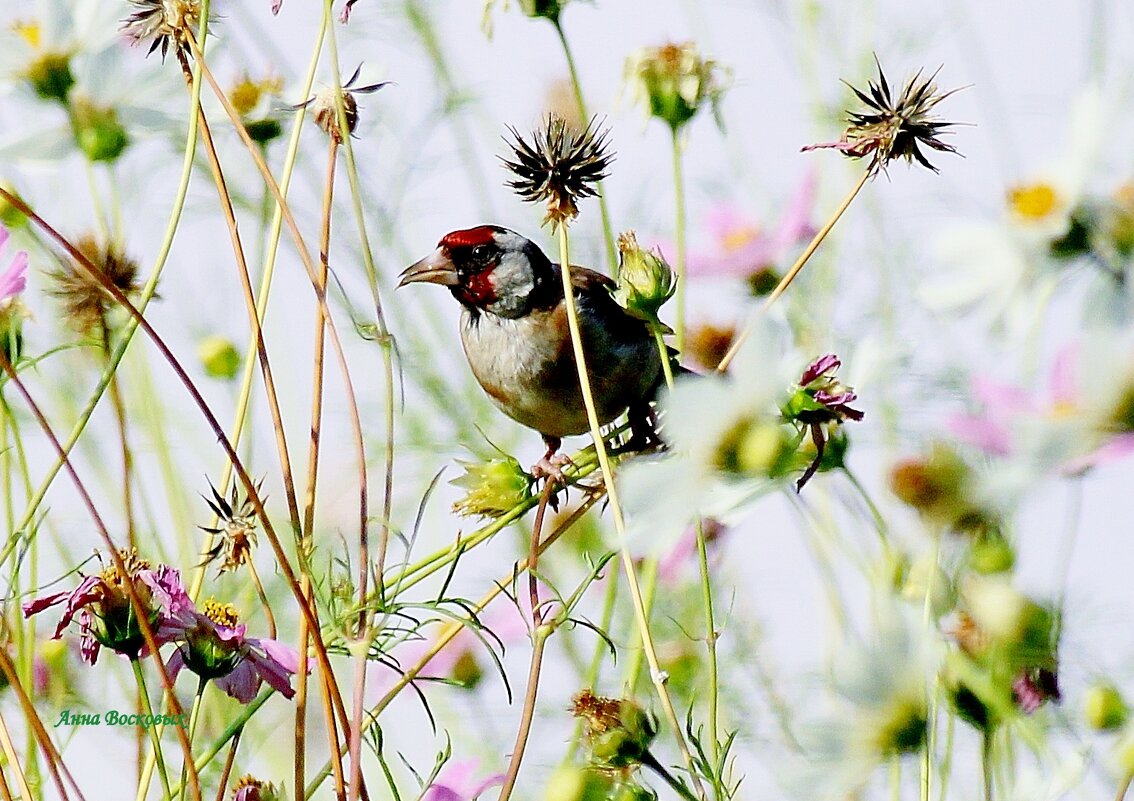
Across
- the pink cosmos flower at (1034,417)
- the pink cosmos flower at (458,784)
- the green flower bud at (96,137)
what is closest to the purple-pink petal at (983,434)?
the pink cosmos flower at (1034,417)

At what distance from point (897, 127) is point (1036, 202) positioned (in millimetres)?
315

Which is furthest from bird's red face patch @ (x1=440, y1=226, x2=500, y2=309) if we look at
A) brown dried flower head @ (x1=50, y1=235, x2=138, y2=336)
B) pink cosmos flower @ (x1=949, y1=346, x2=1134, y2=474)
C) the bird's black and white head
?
pink cosmos flower @ (x1=949, y1=346, x2=1134, y2=474)

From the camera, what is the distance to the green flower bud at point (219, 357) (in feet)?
5.65

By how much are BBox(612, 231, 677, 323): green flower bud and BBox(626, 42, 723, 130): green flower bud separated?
0.33 m

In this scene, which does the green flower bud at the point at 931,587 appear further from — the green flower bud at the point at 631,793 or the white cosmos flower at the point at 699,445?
the green flower bud at the point at 631,793

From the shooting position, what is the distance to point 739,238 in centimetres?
176

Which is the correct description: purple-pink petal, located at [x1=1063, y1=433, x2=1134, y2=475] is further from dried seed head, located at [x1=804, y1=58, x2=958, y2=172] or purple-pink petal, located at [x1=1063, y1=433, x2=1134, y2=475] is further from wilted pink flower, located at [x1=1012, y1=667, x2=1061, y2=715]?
dried seed head, located at [x1=804, y1=58, x2=958, y2=172]

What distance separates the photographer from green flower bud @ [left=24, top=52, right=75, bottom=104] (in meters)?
1.40

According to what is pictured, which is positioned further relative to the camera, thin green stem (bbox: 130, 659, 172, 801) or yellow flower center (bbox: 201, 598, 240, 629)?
yellow flower center (bbox: 201, 598, 240, 629)

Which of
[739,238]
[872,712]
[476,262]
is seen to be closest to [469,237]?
[476,262]

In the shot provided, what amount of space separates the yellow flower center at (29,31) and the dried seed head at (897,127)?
817 millimetres

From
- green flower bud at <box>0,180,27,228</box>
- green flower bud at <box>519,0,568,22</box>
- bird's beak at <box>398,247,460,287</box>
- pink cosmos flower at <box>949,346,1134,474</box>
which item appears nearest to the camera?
pink cosmos flower at <box>949,346,1134,474</box>

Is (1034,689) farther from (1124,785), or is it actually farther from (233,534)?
(233,534)

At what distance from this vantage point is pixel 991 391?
2.01ft
